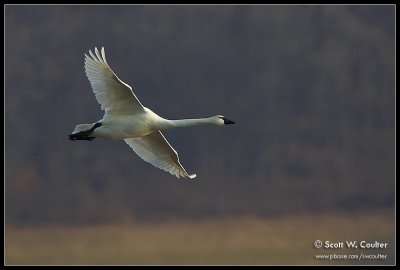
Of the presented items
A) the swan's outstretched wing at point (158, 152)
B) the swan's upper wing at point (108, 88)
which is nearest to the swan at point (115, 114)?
the swan's upper wing at point (108, 88)

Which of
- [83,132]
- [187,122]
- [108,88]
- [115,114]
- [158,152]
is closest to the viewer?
[108,88]

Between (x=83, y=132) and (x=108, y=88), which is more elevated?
(x=108, y=88)

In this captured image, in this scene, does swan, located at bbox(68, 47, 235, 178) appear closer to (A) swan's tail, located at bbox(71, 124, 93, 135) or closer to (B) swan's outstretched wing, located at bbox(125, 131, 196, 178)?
(A) swan's tail, located at bbox(71, 124, 93, 135)

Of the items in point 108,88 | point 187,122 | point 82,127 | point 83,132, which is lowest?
point 83,132

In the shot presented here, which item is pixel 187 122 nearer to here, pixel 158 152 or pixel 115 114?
pixel 115 114

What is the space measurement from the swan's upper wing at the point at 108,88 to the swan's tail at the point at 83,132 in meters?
0.46

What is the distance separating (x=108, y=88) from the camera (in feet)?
81.4

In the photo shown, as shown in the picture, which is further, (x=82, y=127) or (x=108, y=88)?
(x=82, y=127)

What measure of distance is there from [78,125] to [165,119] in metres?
1.83

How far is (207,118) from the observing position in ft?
84.7

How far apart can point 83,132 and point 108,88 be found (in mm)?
1076

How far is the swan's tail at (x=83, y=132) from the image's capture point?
82.0ft

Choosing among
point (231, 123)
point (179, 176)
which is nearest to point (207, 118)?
point (231, 123)

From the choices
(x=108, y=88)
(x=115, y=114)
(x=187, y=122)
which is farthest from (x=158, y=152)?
(x=108, y=88)
